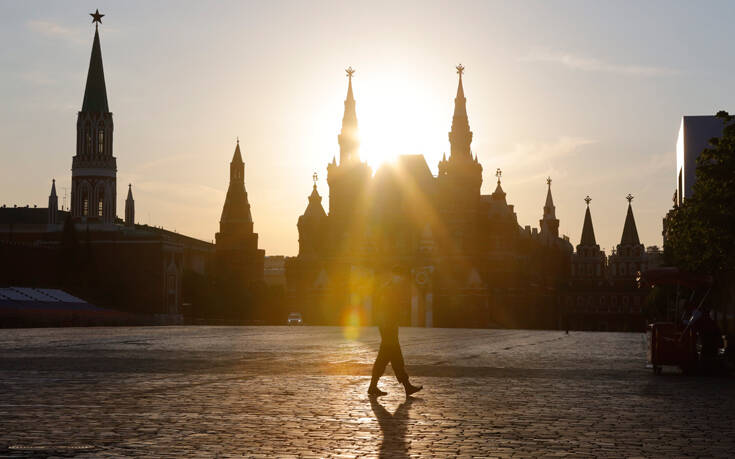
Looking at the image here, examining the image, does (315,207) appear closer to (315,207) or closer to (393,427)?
(315,207)

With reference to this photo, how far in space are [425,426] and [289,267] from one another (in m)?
108

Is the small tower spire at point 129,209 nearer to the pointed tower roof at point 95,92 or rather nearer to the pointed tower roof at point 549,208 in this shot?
Answer: the pointed tower roof at point 95,92

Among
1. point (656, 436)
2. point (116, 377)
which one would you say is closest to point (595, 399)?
point (656, 436)

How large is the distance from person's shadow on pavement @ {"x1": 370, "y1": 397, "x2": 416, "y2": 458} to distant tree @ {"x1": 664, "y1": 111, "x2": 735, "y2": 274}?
44.3ft

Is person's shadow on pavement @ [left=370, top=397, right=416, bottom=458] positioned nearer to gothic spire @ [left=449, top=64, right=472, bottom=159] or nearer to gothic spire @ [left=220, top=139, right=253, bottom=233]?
gothic spire @ [left=449, top=64, right=472, bottom=159]

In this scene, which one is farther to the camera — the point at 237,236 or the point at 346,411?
the point at 237,236

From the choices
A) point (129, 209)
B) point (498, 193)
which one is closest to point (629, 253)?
point (498, 193)

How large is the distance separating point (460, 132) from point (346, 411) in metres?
105

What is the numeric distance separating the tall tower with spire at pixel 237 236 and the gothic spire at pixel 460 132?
45.7 metres

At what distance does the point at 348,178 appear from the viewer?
11950 cm

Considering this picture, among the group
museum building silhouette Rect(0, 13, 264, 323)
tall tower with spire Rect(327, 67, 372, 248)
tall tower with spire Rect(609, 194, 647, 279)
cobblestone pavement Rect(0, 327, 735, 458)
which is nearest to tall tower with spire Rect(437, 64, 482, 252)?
tall tower with spire Rect(327, 67, 372, 248)

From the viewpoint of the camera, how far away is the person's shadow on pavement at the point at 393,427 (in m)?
9.36

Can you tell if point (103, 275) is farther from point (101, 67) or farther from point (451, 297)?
point (451, 297)

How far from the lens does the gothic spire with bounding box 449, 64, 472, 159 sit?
115875 mm
